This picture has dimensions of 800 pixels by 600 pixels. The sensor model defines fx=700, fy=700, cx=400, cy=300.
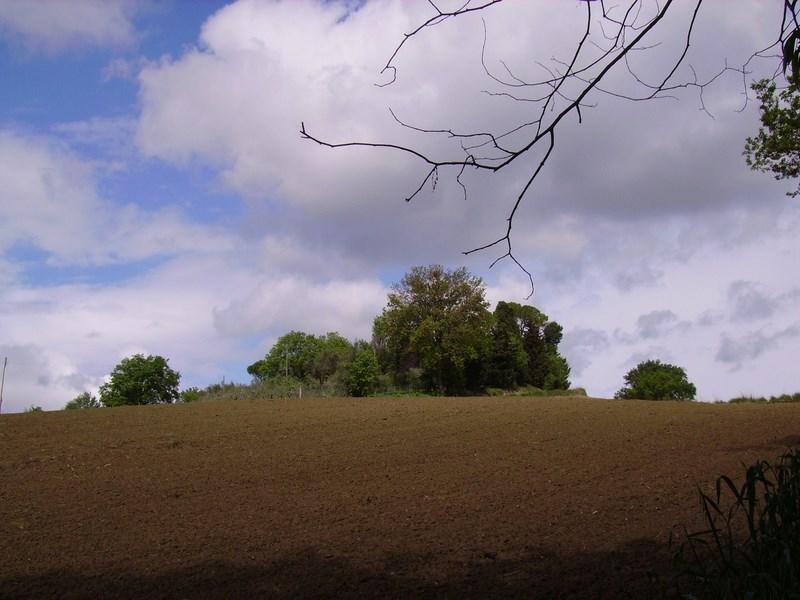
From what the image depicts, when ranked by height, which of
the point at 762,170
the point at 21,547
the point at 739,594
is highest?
the point at 762,170

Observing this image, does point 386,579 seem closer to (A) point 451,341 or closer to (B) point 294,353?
(A) point 451,341

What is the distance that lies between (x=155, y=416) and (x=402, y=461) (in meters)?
7.93

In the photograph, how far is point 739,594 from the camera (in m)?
2.91

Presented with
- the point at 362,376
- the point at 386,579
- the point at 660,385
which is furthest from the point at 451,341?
the point at 386,579

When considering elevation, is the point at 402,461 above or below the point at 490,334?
below

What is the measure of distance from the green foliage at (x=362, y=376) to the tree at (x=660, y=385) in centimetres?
1335

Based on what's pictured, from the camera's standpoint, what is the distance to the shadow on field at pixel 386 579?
5125mm

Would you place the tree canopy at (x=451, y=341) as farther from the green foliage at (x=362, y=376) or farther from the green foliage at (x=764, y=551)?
the green foliage at (x=764, y=551)

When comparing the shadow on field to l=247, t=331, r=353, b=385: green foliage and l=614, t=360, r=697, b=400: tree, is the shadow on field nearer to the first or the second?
l=614, t=360, r=697, b=400: tree

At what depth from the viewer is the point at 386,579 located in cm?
554

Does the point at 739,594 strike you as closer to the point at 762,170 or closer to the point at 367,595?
the point at 367,595

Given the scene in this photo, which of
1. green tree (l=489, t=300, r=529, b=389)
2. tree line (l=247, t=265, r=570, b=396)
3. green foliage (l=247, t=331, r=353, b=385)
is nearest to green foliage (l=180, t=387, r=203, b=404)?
tree line (l=247, t=265, r=570, b=396)

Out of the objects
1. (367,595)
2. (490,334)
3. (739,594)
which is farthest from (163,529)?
(490,334)

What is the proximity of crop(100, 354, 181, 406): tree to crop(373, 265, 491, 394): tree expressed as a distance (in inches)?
516
